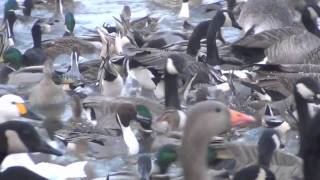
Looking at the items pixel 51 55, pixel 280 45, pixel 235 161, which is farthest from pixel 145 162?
pixel 51 55

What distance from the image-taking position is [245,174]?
25.7 ft

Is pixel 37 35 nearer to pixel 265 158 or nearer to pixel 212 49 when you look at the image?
pixel 212 49

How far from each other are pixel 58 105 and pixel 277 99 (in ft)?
7.92

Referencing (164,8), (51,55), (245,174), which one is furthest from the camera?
(164,8)

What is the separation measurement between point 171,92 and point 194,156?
4.41 metres

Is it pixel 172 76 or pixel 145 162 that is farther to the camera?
pixel 172 76

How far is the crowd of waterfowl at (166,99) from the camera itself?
25.9ft

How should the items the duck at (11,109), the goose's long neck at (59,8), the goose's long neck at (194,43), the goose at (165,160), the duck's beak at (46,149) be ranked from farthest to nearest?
the goose's long neck at (59,8)
the goose's long neck at (194,43)
the duck at (11,109)
the goose at (165,160)
the duck's beak at (46,149)

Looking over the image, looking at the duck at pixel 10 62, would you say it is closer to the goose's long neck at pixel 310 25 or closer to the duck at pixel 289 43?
the duck at pixel 289 43

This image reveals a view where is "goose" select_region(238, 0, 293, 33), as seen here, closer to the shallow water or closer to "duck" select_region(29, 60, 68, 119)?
the shallow water

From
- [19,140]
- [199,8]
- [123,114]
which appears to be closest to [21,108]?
[123,114]

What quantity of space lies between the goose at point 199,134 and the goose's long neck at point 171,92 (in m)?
3.79

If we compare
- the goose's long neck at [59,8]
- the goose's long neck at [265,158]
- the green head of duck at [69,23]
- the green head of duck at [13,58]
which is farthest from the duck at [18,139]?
the goose's long neck at [59,8]

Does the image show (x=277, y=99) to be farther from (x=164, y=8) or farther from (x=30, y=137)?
(x=164, y=8)
